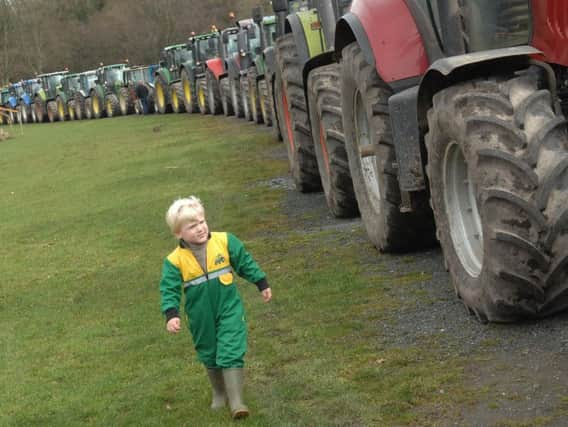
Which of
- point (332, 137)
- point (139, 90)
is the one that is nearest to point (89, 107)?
point (139, 90)

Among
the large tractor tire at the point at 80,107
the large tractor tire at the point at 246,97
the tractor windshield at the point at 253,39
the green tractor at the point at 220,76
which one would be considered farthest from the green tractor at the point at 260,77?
the large tractor tire at the point at 80,107

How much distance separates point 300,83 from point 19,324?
4.64m

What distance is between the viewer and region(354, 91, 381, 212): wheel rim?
8.44 metres

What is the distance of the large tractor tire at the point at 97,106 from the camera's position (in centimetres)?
4509

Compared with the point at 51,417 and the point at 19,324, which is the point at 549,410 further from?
the point at 19,324

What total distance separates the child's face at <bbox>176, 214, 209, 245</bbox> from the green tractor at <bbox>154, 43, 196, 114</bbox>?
98.7 ft

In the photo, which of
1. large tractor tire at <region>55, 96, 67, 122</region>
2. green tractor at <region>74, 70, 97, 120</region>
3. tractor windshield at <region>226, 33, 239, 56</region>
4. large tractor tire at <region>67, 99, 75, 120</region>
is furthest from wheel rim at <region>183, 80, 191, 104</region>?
large tractor tire at <region>55, 96, 67, 122</region>

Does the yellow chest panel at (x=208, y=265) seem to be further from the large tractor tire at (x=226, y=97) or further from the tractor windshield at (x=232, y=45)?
the tractor windshield at (x=232, y=45)

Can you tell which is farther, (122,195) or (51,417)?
(122,195)

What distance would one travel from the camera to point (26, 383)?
6641 millimetres

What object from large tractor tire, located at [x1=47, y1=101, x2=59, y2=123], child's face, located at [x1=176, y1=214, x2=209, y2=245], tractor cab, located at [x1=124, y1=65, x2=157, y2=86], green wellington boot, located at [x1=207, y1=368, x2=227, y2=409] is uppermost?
child's face, located at [x1=176, y1=214, x2=209, y2=245]

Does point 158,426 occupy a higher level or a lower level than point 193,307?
lower

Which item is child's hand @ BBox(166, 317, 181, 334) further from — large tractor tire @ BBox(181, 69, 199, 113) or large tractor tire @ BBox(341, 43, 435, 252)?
large tractor tire @ BBox(181, 69, 199, 113)

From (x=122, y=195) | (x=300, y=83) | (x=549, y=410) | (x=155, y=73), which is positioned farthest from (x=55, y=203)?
(x=155, y=73)
